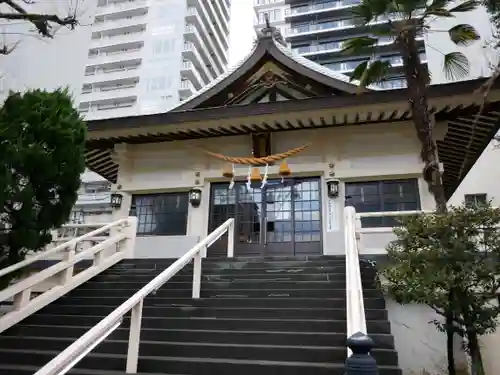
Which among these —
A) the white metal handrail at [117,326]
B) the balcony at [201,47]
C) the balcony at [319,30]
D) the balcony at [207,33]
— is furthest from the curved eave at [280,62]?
the balcony at [319,30]

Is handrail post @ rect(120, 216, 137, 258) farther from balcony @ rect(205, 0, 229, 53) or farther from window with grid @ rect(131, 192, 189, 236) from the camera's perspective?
balcony @ rect(205, 0, 229, 53)

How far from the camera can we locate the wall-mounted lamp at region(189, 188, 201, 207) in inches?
411

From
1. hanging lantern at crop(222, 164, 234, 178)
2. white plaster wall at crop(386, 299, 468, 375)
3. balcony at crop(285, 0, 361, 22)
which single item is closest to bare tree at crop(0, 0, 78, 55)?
hanging lantern at crop(222, 164, 234, 178)

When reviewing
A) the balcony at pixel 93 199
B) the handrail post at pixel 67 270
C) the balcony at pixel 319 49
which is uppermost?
the balcony at pixel 319 49

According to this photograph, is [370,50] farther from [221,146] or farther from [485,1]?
[221,146]

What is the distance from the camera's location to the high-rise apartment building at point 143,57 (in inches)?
1641

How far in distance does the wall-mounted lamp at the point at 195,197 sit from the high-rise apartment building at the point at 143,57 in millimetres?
30827

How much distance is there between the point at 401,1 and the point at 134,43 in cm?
4197

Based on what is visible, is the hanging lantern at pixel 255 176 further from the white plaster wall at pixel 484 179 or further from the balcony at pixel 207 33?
the balcony at pixel 207 33

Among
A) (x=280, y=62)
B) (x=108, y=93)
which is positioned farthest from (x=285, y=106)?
(x=108, y=93)

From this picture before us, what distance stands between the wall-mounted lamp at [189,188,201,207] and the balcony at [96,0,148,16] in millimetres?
42878

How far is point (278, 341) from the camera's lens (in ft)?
15.3

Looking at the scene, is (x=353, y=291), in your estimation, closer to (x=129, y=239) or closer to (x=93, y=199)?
(x=129, y=239)

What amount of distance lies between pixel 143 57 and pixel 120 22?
6615mm
